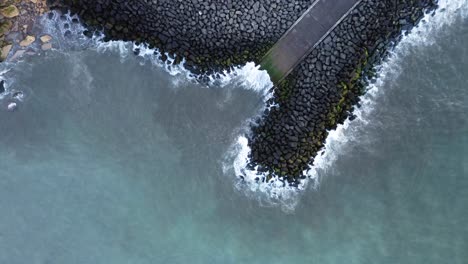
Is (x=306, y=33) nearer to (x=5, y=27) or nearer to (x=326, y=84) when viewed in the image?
(x=326, y=84)

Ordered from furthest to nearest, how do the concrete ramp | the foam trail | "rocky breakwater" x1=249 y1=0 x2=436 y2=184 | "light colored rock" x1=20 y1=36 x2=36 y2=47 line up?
1. "light colored rock" x1=20 y1=36 x2=36 y2=47
2. the foam trail
3. "rocky breakwater" x1=249 y1=0 x2=436 y2=184
4. the concrete ramp

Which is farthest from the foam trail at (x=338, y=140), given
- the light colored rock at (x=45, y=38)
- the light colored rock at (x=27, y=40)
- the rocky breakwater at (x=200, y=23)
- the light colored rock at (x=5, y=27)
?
the light colored rock at (x=5, y=27)

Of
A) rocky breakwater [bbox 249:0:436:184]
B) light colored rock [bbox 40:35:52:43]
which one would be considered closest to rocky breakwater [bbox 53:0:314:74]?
light colored rock [bbox 40:35:52:43]

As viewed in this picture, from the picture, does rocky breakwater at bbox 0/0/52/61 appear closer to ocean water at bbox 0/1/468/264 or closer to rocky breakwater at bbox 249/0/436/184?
ocean water at bbox 0/1/468/264

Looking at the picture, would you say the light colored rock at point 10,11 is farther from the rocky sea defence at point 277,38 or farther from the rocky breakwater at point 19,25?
the rocky sea defence at point 277,38

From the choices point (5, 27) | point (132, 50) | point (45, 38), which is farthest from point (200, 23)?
point (5, 27)
